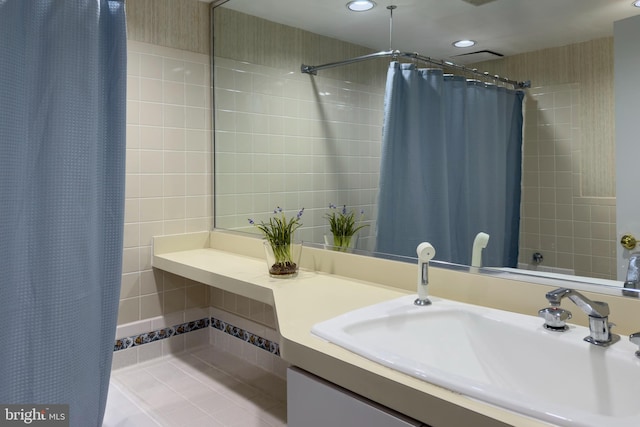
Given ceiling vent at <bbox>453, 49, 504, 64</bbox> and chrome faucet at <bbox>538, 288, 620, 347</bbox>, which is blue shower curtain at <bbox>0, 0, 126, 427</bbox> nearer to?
ceiling vent at <bbox>453, 49, 504, 64</bbox>

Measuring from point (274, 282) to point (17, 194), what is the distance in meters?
0.91

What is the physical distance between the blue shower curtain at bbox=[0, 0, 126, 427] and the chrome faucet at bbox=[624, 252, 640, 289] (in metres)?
1.65

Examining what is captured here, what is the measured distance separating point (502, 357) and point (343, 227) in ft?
3.28

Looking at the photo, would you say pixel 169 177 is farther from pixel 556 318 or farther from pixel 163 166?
pixel 556 318

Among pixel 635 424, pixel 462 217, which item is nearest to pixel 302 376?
pixel 635 424

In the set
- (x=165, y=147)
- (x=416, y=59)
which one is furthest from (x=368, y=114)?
(x=165, y=147)

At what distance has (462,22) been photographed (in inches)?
61.8

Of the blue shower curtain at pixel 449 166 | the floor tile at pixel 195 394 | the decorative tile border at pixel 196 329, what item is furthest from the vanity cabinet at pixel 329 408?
the decorative tile border at pixel 196 329

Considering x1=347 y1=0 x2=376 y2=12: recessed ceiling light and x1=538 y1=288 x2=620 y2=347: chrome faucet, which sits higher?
x1=347 y1=0 x2=376 y2=12: recessed ceiling light

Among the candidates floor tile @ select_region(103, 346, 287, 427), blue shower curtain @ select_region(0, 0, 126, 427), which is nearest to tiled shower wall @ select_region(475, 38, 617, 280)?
floor tile @ select_region(103, 346, 287, 427)

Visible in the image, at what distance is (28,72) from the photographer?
145 cm

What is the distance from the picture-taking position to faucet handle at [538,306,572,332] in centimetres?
107

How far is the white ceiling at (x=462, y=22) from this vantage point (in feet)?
4.14

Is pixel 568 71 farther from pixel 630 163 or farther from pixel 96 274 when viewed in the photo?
pixel 96 274
